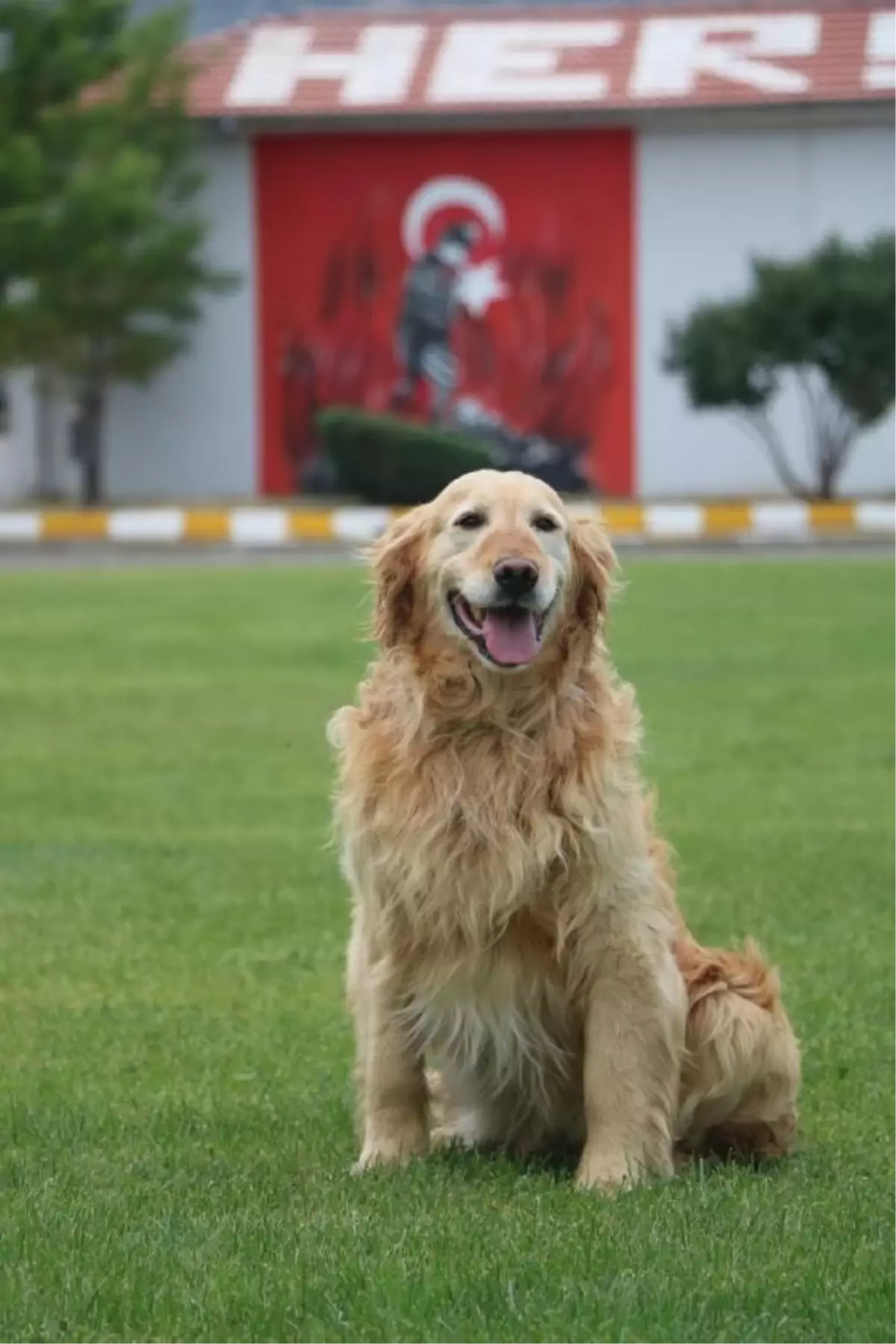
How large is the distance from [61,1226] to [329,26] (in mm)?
42133

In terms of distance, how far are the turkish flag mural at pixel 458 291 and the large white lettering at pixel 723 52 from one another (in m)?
1.72

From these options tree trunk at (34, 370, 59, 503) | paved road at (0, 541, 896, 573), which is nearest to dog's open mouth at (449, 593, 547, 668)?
paved road at (0, 541, 896, 573)

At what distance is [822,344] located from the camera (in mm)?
35406

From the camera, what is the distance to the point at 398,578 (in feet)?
19.0

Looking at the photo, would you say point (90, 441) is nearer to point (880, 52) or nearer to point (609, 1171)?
point (880, 52)

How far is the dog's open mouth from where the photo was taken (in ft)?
18.3

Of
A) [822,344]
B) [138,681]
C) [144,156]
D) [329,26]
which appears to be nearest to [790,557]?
[822,344]

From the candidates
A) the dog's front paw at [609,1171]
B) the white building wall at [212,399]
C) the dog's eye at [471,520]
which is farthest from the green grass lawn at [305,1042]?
the white building wall at [212,399]

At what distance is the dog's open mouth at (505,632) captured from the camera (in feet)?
18.3

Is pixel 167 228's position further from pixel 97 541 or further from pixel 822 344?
pixel 822 344

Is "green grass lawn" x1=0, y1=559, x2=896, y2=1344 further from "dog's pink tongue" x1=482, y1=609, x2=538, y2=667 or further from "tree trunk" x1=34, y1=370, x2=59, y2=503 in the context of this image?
"tree trunk" x1=34, y1=370, x2=59, y2=503

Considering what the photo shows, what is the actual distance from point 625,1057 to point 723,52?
39322mm

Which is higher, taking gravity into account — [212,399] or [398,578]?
[398,578]

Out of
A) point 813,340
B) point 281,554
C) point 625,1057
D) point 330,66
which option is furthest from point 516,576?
point 330,66
